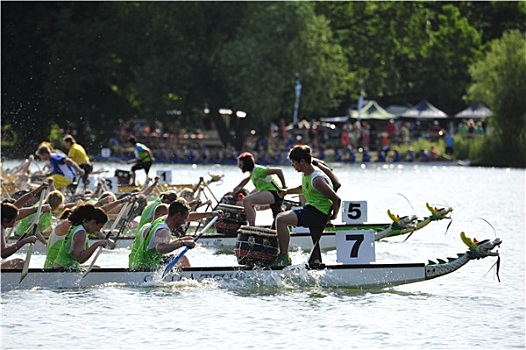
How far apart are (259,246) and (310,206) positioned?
0.83 m

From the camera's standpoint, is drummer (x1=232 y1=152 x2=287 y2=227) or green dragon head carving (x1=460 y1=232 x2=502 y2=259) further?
drummer (x1=232 y1=152 x2=287 y2=227)

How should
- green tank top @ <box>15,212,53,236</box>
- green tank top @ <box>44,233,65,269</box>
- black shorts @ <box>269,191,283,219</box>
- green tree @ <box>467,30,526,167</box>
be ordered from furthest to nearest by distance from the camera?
green tree @ <box>467,30,526,167</box> < black shorts @ <box>269,191,283,219</box> < green tank top @ <box>15,212,53,236</box> < green tank top @ <box>44,233,65,269</box>

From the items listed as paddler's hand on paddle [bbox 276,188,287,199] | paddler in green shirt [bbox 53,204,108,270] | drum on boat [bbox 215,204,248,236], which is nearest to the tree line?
drum on boat [bbox 215,204,248,236]

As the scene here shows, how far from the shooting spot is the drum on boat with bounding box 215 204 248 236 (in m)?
21.7

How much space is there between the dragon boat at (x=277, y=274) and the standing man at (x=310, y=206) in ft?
0.72

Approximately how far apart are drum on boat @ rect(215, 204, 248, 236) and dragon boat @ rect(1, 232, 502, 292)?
4.37 metres

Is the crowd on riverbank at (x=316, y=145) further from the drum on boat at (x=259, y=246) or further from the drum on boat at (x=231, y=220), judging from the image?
the drum on boat at (x=259, y=246)

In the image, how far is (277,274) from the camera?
A: 17344mm

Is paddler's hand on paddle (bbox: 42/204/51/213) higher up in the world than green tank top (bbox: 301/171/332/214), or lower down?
lower down

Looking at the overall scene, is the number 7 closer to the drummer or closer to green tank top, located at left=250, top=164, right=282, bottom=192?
the drummer

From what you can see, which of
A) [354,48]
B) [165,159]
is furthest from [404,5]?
[165,159]

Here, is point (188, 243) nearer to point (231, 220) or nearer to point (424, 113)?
point (231, 220)

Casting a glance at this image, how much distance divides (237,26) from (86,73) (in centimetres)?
762

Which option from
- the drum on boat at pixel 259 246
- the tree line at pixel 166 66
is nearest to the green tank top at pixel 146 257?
the drum on boat at pixel 259 246
